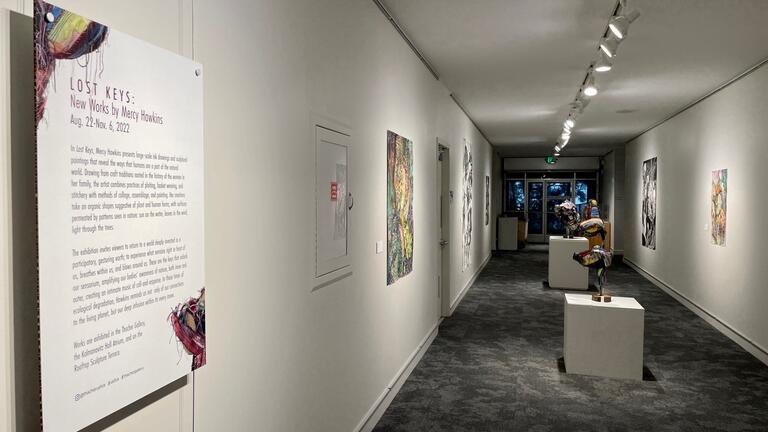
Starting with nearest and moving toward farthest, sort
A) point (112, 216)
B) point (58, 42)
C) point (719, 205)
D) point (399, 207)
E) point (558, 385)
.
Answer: point (58, 42), point (112, 216), point (399, 207), point (558, 385), point (719, 205)

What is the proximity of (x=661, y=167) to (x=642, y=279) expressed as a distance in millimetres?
2350

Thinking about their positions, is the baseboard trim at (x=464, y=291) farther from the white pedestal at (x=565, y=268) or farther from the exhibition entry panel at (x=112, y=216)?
the exhibition entry panel at (x=112, y=216)

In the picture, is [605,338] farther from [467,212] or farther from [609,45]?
[467,212]

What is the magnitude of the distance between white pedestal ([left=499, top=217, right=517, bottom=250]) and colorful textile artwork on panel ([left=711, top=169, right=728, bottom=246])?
10633 mm

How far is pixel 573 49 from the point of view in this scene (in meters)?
5.50

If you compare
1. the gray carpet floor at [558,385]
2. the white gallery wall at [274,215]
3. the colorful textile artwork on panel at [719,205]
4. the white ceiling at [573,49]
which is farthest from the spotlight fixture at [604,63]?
the colorful textile artwork on panel at [719,205]

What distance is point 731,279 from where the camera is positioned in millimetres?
6941

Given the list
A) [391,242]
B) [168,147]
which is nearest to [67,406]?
[168,147]

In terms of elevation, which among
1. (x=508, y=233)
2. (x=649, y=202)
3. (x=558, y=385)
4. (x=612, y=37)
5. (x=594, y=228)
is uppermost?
(x=612, y=37)

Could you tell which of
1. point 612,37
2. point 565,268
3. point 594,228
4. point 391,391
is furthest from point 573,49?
point 565,268

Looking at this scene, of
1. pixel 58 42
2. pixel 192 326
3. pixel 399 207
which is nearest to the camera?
pixel 58 42

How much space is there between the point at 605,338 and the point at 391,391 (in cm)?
215

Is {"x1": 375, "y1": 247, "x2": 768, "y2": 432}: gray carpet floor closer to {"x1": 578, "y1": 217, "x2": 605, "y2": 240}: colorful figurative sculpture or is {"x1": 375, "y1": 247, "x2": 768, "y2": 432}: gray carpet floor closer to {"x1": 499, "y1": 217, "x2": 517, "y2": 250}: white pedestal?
{"x1": 578, "y1": 217, "x2": 605, "y2": 240}: colorful figurative sculpture

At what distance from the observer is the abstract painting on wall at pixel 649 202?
1138 cm
